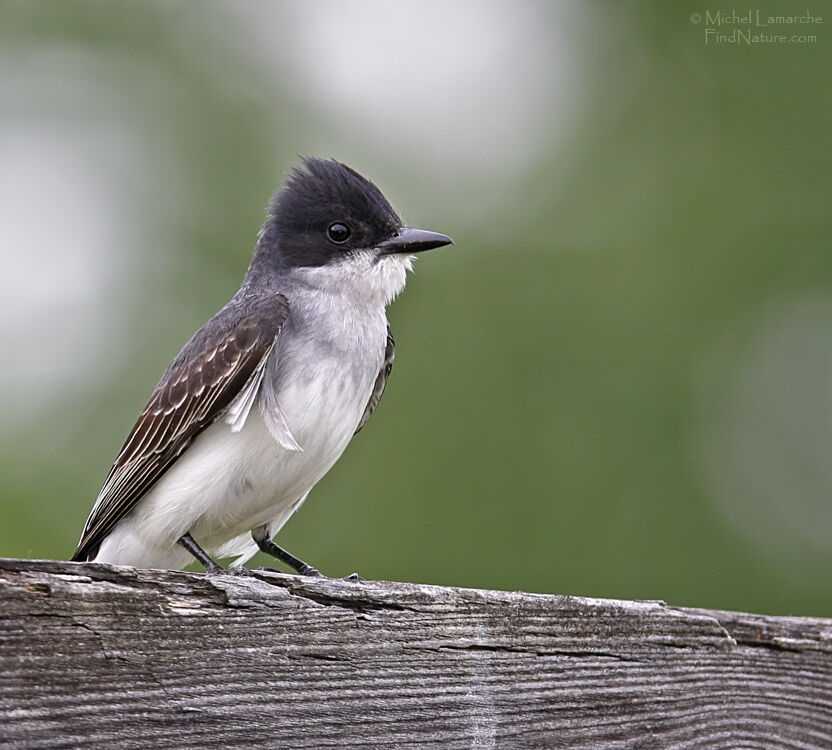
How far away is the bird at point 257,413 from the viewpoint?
13.5 ft

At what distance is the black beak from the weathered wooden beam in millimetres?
2129

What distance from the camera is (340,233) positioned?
4.81 m

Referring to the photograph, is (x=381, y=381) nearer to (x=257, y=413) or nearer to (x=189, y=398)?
(x=257, y=413)

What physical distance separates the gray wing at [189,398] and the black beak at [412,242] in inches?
22.4

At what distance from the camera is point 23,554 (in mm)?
6375

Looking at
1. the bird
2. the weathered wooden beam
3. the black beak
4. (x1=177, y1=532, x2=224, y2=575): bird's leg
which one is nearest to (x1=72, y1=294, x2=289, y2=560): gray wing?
the bird

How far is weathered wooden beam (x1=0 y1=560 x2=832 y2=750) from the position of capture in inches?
80.4

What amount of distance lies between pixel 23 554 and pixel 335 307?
278 centimetres

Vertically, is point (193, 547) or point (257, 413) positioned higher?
point (257, 413)

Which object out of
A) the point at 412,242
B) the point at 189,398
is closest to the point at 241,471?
the point at 189,398

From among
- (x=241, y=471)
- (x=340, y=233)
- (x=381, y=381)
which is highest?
(x=340, y=233)

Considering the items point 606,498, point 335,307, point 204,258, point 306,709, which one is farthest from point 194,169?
point 306,709

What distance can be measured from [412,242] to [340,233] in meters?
0.32

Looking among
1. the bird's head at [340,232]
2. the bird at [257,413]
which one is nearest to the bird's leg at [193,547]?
the bird at [257,413]
